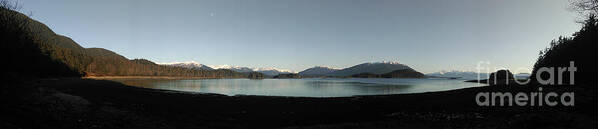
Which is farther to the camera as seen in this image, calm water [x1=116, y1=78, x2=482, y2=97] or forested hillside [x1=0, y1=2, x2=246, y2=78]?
calm water [x1=116, y1=78, x2=482, y2=97]

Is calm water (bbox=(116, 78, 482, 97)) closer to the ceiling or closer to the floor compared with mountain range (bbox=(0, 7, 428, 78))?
closer to the floor

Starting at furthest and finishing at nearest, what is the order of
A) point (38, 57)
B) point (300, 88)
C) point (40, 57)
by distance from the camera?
point (300, 88)
point (40, 57)
point (38, 57)

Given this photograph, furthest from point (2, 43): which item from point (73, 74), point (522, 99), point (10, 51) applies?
point (73, 74)

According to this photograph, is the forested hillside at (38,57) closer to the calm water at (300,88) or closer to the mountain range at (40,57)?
the mountain range at (40,57)

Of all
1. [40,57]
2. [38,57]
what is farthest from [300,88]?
[38,57]

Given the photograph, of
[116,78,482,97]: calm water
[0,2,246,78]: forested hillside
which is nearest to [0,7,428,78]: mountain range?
[0,2,246,78]: forested hillside

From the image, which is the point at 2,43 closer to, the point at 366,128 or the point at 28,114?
the point at 28,114

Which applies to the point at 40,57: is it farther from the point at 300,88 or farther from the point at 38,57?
the point at 300,88

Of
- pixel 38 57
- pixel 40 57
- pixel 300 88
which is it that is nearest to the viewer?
pixel 38 57

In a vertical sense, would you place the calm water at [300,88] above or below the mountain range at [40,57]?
below

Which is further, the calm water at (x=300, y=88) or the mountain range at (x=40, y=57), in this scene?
the calm water at (x=300, y=88)

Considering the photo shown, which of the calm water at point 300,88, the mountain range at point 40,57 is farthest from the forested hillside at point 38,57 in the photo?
the calm water at point 300,88

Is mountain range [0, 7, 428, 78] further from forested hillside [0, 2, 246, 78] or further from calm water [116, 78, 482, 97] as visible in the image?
calm water [116, 78, 482, 97]

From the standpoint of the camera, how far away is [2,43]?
11812 mm
